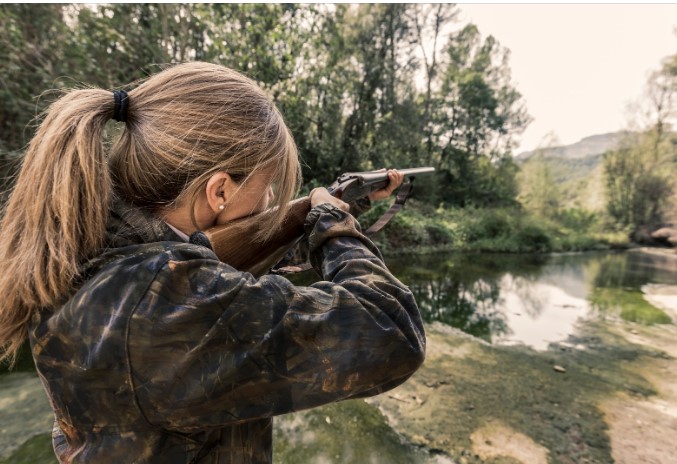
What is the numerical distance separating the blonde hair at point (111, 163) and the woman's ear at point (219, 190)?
17 millimetres

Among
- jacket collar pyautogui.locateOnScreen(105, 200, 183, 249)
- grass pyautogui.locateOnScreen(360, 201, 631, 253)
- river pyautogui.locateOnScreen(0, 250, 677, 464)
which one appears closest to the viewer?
jacket collar pyautogui.locateOnScreen(105, 200, 183, 249)

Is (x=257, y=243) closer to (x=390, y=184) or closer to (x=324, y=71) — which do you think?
(x=390, y=184)

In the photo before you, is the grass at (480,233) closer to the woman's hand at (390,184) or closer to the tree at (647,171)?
the tree at (647,171)

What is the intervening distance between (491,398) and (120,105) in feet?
12.5

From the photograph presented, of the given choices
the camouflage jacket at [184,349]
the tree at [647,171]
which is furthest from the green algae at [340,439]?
the tree at [647,171]

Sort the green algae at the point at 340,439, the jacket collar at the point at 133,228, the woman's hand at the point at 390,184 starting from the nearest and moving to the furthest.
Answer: the jacket collar at the point at 133,228
the woman's hand at the point at 390,184
the green algae at the point at 340,439

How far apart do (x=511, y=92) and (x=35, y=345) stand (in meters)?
27.9

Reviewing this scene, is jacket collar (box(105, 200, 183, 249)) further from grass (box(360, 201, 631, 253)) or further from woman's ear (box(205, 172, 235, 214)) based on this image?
grass (box(360, 201, 631, 253))

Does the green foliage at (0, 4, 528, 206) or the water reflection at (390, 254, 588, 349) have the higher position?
the green foliage at (0, 4, 528, 206)

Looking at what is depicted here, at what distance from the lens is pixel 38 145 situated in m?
0.82

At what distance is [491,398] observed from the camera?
133 inches

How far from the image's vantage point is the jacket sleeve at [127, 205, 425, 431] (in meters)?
0.66

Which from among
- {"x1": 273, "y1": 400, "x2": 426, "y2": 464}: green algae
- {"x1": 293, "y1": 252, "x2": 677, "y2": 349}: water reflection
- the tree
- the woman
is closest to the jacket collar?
the woman

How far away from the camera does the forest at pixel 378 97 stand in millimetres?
5176
